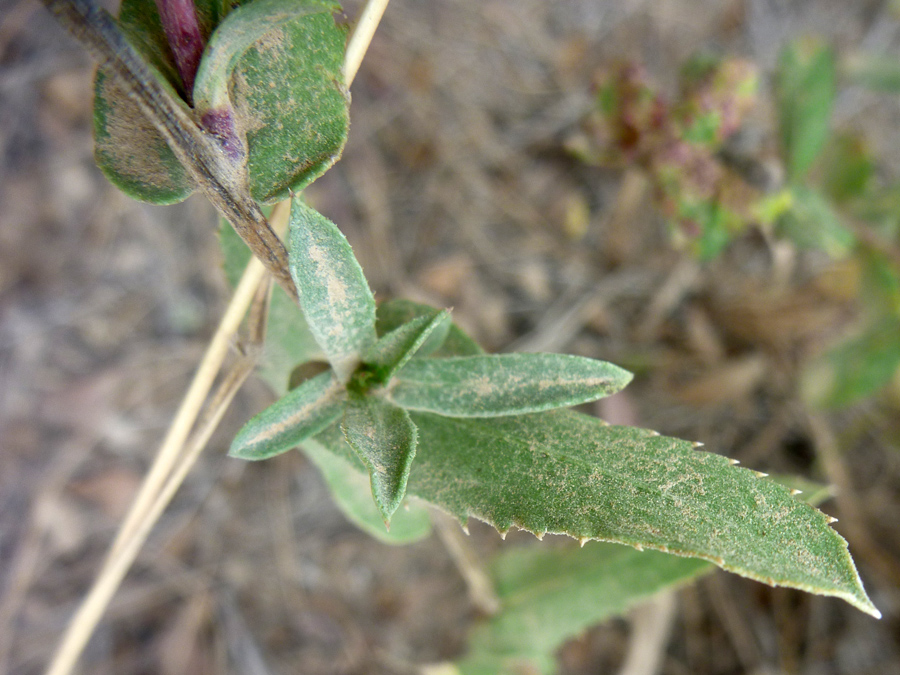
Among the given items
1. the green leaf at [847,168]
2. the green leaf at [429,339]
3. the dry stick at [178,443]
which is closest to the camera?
the dry stick at [178,443]

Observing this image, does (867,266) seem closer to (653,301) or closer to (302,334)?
(653,301)

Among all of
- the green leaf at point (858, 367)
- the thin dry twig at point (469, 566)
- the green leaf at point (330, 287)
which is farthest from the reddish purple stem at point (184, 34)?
the green leaf at point (858, 367)

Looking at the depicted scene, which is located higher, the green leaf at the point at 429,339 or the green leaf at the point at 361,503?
the green leaf at the point at 429,339

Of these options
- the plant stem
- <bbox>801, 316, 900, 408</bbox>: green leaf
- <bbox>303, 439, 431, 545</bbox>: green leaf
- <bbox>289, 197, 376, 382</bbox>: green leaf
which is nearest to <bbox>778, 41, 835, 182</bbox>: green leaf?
<bbox>801, 316, 900, 408</bbox>: green leaf

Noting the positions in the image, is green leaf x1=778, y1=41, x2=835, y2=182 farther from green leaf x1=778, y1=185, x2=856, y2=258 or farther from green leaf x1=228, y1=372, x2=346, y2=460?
green leaf x1=228, y1=372, x2=346, y2=460

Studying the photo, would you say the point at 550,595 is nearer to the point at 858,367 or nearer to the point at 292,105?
the point at 858,367

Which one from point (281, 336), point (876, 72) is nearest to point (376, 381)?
point (281, 336)

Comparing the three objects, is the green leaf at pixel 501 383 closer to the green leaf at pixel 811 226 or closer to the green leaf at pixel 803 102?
the green leaf at pixel 811 226

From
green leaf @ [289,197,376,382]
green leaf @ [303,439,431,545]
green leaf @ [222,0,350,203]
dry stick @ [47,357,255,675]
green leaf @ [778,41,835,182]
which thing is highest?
green leaf @ [222,0,350,203]
